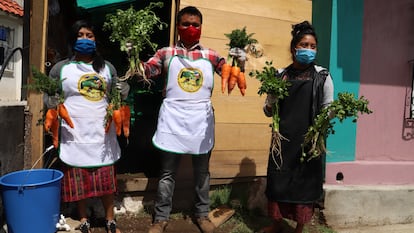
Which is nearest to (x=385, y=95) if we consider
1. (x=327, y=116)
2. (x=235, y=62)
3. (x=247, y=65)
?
(x=247, y=65)

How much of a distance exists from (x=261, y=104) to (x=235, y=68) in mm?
1114

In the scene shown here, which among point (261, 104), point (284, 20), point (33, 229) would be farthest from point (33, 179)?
point (284, 20)

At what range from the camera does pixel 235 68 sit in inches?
129

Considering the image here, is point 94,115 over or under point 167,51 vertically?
under

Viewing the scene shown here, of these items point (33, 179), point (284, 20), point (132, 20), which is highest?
point (284, 20)

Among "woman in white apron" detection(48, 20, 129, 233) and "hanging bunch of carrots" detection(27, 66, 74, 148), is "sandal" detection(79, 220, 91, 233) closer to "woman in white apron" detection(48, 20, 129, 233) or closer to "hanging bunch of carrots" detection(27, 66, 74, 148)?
"woman in white apron" detection(48, 20, 129, 233)

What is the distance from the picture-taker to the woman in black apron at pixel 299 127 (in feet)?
10.5

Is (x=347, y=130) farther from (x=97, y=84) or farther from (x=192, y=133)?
(x=97, y=84)

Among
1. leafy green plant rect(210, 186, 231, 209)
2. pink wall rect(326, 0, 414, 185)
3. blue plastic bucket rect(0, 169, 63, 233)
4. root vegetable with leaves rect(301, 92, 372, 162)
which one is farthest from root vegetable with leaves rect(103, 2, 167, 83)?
pink wall rect(326, 0, 414, 185)

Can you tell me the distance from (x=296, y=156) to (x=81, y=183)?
197 centimetres

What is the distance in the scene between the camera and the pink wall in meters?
4.53

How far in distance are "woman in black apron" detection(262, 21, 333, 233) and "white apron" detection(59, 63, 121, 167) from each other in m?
1.56

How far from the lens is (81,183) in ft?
10.4

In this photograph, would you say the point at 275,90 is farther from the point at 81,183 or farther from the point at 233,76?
the point at 81,183
